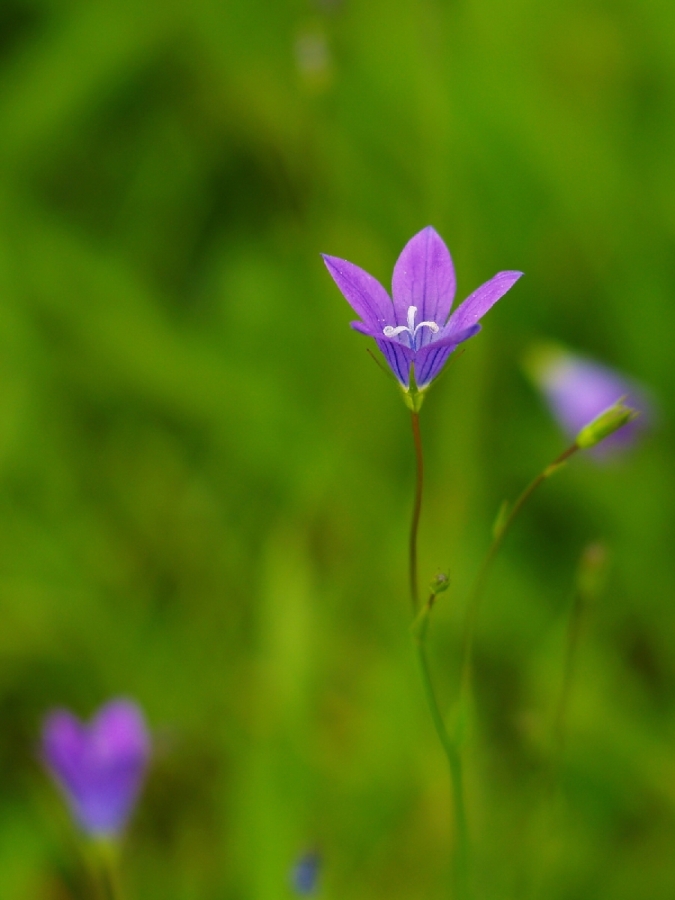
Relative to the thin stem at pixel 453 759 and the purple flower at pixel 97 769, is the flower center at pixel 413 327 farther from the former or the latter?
the purple flower at pixel 97 769

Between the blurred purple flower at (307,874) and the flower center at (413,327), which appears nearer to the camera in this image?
the flower center at (413,327)

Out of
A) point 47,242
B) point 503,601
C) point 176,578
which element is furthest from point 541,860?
point 47,242

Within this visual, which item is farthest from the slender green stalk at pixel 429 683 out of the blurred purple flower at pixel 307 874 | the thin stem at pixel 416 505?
the blurred purple flower at pixel 307 874

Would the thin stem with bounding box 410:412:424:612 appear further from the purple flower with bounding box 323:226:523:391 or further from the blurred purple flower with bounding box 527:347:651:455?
the blurred purple flower with bounding box 527:347:651:455

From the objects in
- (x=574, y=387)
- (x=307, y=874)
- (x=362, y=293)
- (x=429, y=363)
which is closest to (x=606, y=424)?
(x=429, y=363)

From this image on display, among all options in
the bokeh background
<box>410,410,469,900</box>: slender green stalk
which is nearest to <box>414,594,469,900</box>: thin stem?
<box>410,410,469,900</box>: slender green stalk

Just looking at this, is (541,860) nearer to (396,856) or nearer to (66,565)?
(396,856)
